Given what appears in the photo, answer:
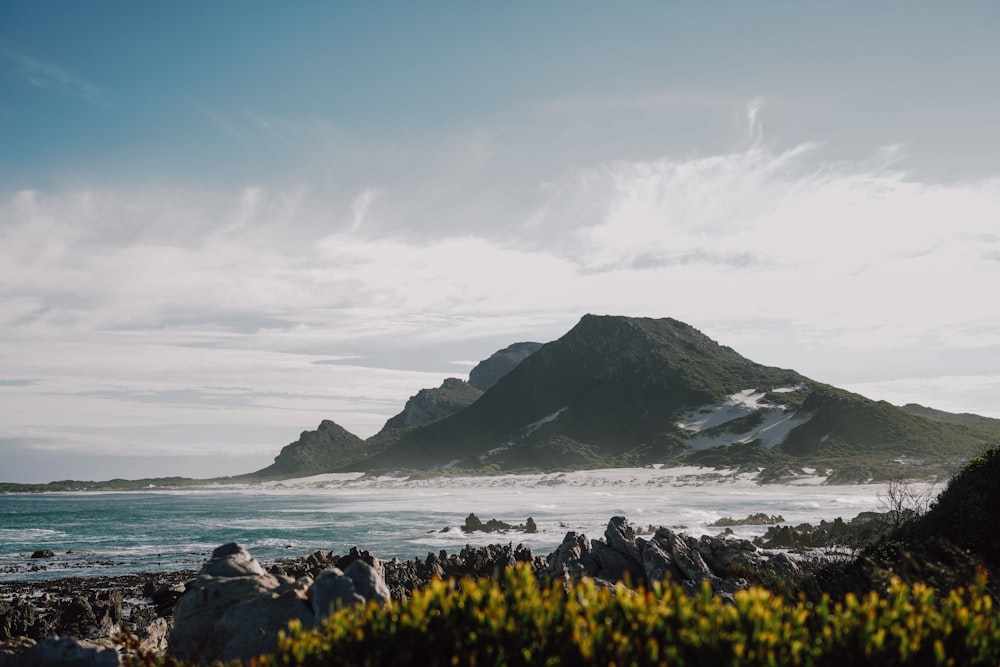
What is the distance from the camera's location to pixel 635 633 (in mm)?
5426

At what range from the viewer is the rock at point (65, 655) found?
9047 mm

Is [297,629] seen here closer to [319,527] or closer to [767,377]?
[319,527]

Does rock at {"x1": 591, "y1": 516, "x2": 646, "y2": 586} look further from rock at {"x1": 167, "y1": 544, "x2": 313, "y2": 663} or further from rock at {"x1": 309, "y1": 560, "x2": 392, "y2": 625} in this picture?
rock at {"x1": 309, "y1": 560, "x2": 392, "y2": 625}

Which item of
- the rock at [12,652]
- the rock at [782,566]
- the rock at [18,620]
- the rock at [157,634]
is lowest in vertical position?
the rock at [18,620]

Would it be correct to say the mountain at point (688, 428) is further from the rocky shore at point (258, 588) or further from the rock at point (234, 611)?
the rock at point (234, 611)

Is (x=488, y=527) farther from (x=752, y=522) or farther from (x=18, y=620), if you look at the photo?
(x=18, y=620)

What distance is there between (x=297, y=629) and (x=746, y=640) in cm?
365

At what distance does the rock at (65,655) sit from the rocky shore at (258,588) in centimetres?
1

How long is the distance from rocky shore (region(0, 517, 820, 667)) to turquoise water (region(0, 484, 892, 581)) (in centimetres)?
749

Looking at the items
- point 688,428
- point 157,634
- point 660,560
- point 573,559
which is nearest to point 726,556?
point 660,560

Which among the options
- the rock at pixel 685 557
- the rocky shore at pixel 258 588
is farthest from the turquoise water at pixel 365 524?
→ the rock at pixel 685 557

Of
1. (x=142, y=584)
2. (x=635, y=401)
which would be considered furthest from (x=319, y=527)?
(x=635, y=401)

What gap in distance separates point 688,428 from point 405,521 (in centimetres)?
10183

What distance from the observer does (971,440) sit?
105812 millimetres
